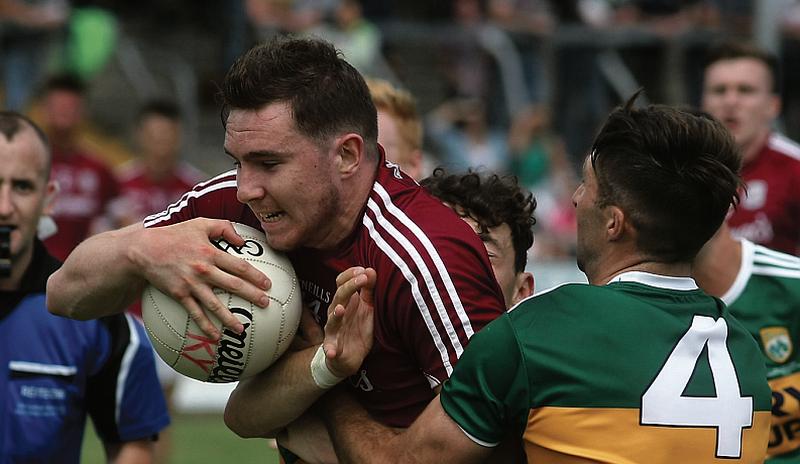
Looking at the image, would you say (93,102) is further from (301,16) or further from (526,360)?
(526,360)

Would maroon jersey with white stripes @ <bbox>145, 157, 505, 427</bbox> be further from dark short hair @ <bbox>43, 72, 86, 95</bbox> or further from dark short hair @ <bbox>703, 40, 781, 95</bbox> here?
dark short hair @ <bbox>43, 72, 86, 95</bbox>

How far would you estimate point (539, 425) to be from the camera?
3.19 metres

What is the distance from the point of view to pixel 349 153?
3.63 m

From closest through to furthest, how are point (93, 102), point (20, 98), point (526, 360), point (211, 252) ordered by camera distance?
point (526, 360) < point (211, 252) < point (20, 98) < point (93, 102)

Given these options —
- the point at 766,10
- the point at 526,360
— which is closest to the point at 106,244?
the point at 526,360

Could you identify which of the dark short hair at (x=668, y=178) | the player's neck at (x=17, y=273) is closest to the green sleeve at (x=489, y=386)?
the dark short hair at (x=668, y=178)

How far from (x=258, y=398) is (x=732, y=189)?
144cm

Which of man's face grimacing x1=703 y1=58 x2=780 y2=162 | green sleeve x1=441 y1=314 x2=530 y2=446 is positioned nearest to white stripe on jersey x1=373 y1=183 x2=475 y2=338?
green sleeve x1=441 y1=314 x2=530 y2=446

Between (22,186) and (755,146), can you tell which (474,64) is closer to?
(755,146)

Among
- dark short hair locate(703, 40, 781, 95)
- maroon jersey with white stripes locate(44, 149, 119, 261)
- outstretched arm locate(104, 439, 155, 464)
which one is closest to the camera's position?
outstretched arm locate(104, 439, 155, 464)

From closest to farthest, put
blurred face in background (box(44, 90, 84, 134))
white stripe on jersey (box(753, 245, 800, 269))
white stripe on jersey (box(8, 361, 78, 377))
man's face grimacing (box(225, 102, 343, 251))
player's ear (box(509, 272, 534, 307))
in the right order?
man's face grimacing (box(225, 102, 343, 251))
player's ear (box(509, 272, 534, 307))
white stripe on jersey (box(8, 361, 78, 377))
white stripe on jersey (box(753, 245, 800, 269))
blurred face in background (box(44, 90, 84, 134))

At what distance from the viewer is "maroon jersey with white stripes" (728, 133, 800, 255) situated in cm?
736

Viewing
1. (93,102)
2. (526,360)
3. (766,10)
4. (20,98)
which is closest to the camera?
(526,360)

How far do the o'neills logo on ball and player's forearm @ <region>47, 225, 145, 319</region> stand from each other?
331mm
